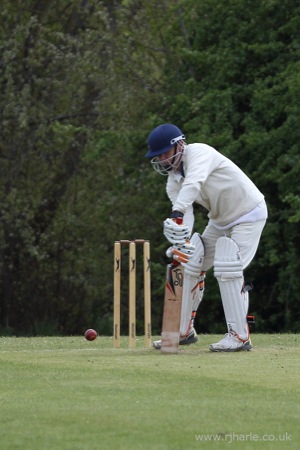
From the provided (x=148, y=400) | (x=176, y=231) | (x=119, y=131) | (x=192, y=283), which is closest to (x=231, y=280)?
(x=192, y=283)

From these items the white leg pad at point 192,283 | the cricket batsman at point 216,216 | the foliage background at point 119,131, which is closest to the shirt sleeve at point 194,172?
the cricket batsman at point 216,216

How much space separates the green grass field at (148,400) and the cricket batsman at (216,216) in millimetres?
396

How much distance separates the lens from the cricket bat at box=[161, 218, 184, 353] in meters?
9.33

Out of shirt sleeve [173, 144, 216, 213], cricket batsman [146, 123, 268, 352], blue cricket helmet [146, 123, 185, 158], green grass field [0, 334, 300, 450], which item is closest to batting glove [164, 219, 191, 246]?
cricket batsman [146, 123, 268, 352]

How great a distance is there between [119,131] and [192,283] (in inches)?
465

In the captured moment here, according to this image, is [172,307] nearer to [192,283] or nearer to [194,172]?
[192,283]

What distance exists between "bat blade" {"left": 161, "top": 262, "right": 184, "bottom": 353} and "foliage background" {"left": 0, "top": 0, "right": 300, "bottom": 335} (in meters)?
9.92

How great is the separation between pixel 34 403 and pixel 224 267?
2965mm

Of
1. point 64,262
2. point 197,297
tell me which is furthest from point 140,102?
point 197,297

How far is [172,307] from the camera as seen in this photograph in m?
9.34

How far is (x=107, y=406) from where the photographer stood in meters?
6.63

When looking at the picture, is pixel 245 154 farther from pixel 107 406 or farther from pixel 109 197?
pixel 107 406

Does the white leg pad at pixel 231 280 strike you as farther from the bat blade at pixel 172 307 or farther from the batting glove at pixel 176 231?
the batting glove at pixel 176 231

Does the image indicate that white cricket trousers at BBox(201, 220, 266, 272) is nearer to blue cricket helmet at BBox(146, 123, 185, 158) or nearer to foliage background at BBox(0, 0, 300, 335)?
blue cricket helmet at BBox(146, 123, 185, 158)
